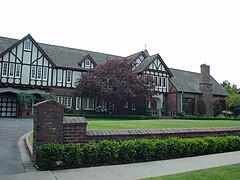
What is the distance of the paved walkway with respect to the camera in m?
5.28

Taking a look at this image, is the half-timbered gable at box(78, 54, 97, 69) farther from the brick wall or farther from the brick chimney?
the brick wall

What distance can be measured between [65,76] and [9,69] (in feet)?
22.4

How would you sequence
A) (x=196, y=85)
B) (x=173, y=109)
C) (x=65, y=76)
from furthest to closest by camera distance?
(x=196, y=85) < (x=173, y=109) < (x=65, y=76)

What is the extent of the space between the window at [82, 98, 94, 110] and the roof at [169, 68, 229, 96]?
45.3ft

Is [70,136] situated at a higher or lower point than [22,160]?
higher

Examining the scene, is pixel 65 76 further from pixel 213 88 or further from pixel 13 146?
pixel 213 88

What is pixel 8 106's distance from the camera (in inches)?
1090

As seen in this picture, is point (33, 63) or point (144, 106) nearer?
point (33, 63)

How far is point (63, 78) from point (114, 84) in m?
7.41

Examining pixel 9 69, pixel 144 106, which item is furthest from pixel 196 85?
pixel 9 69

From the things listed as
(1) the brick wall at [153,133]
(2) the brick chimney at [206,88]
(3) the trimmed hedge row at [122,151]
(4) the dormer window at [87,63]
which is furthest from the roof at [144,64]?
(3) the trimmed hedge row at [122,151]

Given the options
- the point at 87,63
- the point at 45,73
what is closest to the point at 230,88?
the point at 87,63

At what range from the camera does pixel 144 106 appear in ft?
107

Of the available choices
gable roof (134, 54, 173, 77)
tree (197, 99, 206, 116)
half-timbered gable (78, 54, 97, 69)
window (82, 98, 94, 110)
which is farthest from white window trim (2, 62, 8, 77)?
tree (197, 99, 206, 116)
